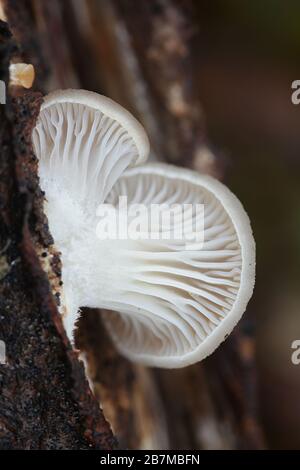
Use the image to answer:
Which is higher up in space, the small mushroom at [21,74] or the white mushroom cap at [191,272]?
the small mushroom at [21,74]

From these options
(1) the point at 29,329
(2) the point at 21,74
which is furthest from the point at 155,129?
(1) the point at 29,329

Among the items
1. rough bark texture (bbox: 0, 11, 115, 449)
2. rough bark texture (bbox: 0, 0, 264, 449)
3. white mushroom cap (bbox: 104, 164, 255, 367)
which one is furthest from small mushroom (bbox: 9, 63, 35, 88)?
rough bark texture (bbox: 0, 0, 264, 449)

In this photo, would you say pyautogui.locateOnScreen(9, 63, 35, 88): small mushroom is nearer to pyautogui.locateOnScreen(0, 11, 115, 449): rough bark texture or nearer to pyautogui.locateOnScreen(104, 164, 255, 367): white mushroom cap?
pyautogui.locateOnScreen(0, 11, 115, 449): rough bark texture

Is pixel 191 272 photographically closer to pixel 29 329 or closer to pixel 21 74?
pixel 29 329

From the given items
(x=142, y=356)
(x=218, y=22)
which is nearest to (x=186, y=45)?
(x=218, y=22)

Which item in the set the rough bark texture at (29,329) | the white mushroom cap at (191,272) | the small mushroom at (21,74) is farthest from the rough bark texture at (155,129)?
the small mushroom at (21,74)

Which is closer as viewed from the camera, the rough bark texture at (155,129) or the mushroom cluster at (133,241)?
the mushroom cluster at (133,241)

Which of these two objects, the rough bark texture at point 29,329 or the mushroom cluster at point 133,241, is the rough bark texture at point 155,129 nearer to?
the mushroom cluster at point 133,241

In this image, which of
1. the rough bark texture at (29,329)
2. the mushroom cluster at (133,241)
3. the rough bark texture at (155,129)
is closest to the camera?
the rough bark texture at (29,329)
